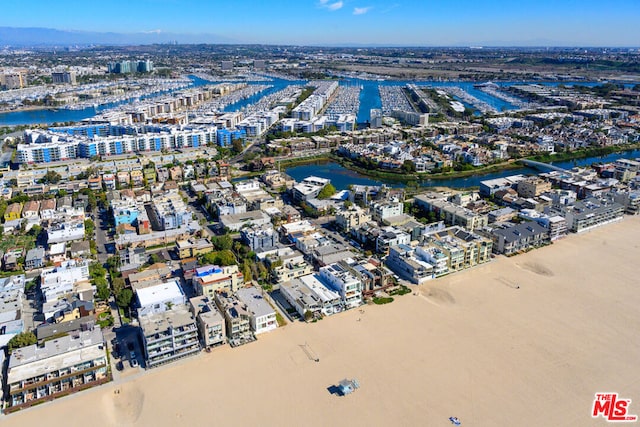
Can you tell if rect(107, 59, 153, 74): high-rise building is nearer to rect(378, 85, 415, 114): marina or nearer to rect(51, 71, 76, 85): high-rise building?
rect(51, 71, 76, 85): high-rise building

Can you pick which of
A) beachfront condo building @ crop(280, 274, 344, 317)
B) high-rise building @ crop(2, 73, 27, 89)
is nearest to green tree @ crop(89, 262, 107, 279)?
beachfront condo building @ crop(280, 274, 344, 317)

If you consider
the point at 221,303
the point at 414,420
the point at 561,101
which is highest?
the point at 561,101

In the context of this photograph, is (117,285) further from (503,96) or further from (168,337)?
(503,96)

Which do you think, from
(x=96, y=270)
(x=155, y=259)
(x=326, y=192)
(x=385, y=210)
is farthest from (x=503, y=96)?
(x=96, y=270)

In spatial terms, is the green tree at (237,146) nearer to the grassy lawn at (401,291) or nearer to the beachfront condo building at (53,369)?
the grassy lawn at (401,291)

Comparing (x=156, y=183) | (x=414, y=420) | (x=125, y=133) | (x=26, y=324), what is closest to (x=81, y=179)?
(x=156, y=183)

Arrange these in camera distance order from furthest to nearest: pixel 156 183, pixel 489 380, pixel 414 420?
pixel 156 183 < pixel 489 380 < pixel 414 420

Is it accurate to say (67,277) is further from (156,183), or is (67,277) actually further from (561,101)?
(561,101)
